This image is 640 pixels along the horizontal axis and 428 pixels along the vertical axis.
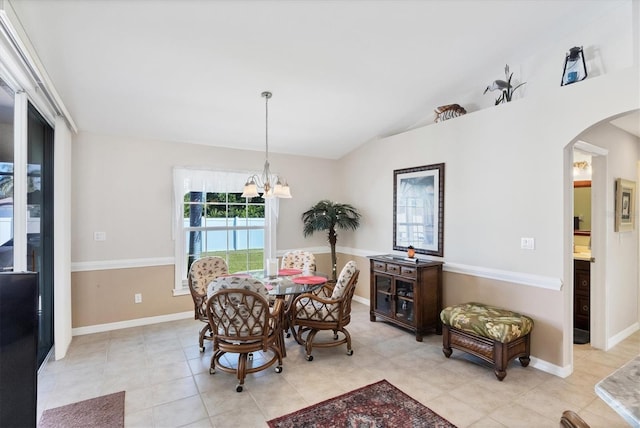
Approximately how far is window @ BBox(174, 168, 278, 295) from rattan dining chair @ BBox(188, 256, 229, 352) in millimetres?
970

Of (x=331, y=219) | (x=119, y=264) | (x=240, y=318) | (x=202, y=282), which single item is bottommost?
(x=240, y=318)

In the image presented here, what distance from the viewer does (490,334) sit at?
272cm

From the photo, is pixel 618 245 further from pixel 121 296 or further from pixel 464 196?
pixel 121 296

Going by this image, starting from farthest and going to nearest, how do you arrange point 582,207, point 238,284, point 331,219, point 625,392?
point 331,219
point 582,207
point 238,284
point 625,392

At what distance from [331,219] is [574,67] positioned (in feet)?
10.8

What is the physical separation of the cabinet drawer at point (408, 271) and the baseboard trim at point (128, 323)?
2.90 m

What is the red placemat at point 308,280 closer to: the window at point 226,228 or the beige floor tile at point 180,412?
the beige floor tile at point 180,412

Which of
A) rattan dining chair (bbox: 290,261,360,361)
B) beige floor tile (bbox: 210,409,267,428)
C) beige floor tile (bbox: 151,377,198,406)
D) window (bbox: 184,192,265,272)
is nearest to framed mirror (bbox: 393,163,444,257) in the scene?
rattan dining chair (bbox: 290,261,360,361)

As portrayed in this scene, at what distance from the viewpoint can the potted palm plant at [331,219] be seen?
4.97 meters

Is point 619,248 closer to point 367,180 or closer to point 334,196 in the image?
point 367,180

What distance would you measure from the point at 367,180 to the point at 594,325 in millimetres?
3184

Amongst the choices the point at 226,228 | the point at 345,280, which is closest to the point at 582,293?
the point at 345,280

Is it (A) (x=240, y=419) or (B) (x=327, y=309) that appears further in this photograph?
(B) (x=327, y=309)

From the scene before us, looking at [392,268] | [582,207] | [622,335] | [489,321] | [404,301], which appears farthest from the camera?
[582,207]
